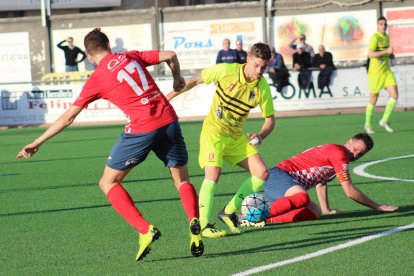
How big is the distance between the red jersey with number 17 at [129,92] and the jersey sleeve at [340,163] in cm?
233

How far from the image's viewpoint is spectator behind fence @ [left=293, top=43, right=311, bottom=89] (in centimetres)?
2872

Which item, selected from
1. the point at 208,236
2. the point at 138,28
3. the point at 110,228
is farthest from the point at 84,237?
the point at 138,28

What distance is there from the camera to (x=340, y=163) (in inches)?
376

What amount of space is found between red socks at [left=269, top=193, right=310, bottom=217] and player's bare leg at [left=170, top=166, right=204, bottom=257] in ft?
5.16

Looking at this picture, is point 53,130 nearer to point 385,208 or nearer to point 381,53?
point 385,208

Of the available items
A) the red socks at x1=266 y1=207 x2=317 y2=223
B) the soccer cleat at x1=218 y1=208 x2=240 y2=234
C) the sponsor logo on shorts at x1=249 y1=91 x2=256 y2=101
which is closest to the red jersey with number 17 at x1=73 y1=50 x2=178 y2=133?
the sponsor logo on shorts at x1=249 y1=91 x2=256 y2=101

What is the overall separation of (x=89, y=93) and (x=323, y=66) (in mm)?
22004

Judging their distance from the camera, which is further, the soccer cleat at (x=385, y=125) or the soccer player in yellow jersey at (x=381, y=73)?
the soccer cleat at (x=385, y=125)

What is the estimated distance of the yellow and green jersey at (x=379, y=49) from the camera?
63.0ft

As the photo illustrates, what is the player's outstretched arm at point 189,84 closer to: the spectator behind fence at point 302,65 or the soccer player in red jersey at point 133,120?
the soccer player in red jersey at point 133,120

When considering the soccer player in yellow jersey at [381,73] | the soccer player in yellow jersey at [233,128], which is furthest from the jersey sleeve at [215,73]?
the soccer player in yellow jersey at [381,73]

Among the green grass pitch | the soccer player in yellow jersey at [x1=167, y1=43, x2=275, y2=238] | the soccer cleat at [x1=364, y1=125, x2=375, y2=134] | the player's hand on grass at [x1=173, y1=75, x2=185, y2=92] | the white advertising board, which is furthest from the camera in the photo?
the white advertising board

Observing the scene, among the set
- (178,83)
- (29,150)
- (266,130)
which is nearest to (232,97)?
(266,130)

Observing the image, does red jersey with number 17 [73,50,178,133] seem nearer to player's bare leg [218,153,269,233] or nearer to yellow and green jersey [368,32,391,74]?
player's bare leg [218,153,269,233]
